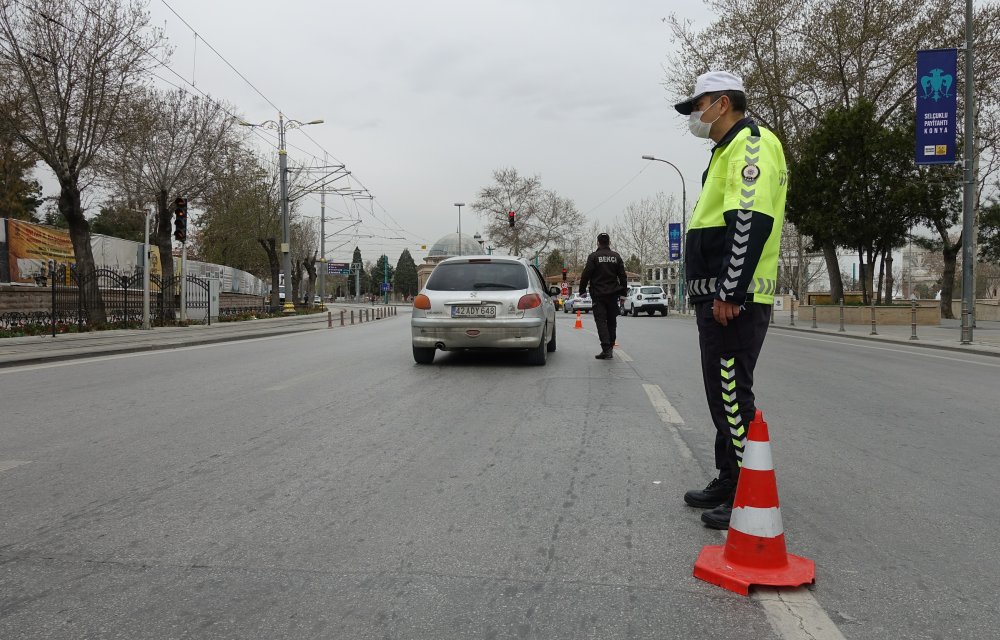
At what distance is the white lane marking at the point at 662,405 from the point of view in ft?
18.7

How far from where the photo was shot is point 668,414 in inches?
233

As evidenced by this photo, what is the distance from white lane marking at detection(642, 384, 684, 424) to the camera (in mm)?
5699

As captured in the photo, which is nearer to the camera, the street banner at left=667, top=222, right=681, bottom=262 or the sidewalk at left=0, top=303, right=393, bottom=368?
the sidewalk at left=0, top=303, right=393, bottom=368

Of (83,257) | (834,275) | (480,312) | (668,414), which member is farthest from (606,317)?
(834,275)

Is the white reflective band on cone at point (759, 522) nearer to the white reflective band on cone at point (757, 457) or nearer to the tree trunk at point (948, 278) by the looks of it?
the white reflective band on cone at point (757, 457)

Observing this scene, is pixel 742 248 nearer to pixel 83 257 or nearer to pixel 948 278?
pixel 83 257

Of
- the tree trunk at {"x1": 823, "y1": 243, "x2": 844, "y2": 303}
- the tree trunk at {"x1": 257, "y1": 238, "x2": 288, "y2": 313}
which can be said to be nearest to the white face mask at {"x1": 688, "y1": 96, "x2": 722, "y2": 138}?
the tree trunk at {"x1": 823, "y1": 243, "x2": 844, "y2": 303}

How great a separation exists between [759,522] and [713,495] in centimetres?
73

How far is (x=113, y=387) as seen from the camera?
7.71 metres

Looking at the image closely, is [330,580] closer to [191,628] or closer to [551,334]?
[191,628]

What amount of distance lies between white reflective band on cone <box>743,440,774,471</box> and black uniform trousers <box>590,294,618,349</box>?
25.1ft

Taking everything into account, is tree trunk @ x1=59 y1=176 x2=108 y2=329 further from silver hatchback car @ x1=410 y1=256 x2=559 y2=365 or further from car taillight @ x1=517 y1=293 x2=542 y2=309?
car taillight @ x1=517 y1=293 x2=542 y2=309

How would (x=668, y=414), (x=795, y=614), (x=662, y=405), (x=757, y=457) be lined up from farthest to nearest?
1. (x=662, y=405)
2. (x=668, y=414)
3. (x=757, y=457)
4. (x=795, y=614)

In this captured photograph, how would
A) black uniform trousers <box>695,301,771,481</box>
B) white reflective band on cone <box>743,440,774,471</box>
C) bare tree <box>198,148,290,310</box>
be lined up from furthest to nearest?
bare tree <box>198,148,290,310</box>, black uniform trousers <box>695,301,771,481</box>, white reflective band on cone <box>743,440,774,471</box>
